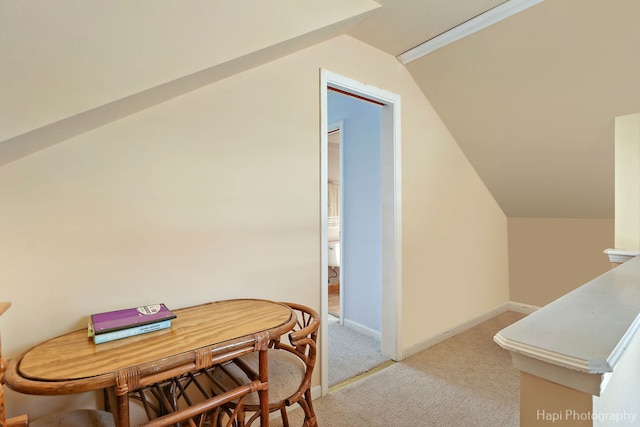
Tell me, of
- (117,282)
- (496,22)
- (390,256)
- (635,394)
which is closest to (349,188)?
(390,256)

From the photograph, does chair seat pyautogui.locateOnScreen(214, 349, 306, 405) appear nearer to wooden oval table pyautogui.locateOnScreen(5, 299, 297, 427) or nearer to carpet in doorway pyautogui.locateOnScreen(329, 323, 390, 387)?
wooden oval table pyautogui.locateOnScreen(5, 299, 297, 427)

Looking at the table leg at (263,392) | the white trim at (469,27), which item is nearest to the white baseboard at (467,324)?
the table leg at (263,392)

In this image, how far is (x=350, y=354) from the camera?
2.66 meters

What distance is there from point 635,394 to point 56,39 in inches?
84.9

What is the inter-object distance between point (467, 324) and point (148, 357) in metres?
3.03

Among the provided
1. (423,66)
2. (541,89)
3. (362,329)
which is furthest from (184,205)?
(541,89)

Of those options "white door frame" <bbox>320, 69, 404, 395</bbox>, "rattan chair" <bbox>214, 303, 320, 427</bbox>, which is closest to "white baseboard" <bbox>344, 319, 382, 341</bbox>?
"white door frame" <bbox>320, 69, 404, 395</bbox>

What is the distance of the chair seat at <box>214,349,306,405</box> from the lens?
1348 mm

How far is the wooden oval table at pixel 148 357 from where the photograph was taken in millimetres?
919

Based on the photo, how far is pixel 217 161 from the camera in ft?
5.47

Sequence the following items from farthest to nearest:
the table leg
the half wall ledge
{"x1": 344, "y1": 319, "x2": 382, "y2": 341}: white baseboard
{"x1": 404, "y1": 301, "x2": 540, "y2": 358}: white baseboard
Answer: {"x1": 344, "y1": 319, "x2": 382, "y2": 341}: white baseboard < {"x1": 404, "y1": 301, "x2": 540, "y2": 358}: white baseboard < the table leg < the half wall ledge

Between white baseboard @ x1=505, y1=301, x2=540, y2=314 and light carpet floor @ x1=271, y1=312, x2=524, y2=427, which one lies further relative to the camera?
white baseboard @ x1=505, y1=301, x2=540, y2=314

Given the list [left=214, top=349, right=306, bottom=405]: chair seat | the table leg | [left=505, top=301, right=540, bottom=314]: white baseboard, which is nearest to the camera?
the table leg

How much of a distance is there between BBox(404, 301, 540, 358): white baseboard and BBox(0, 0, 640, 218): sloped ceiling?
1.07 m
